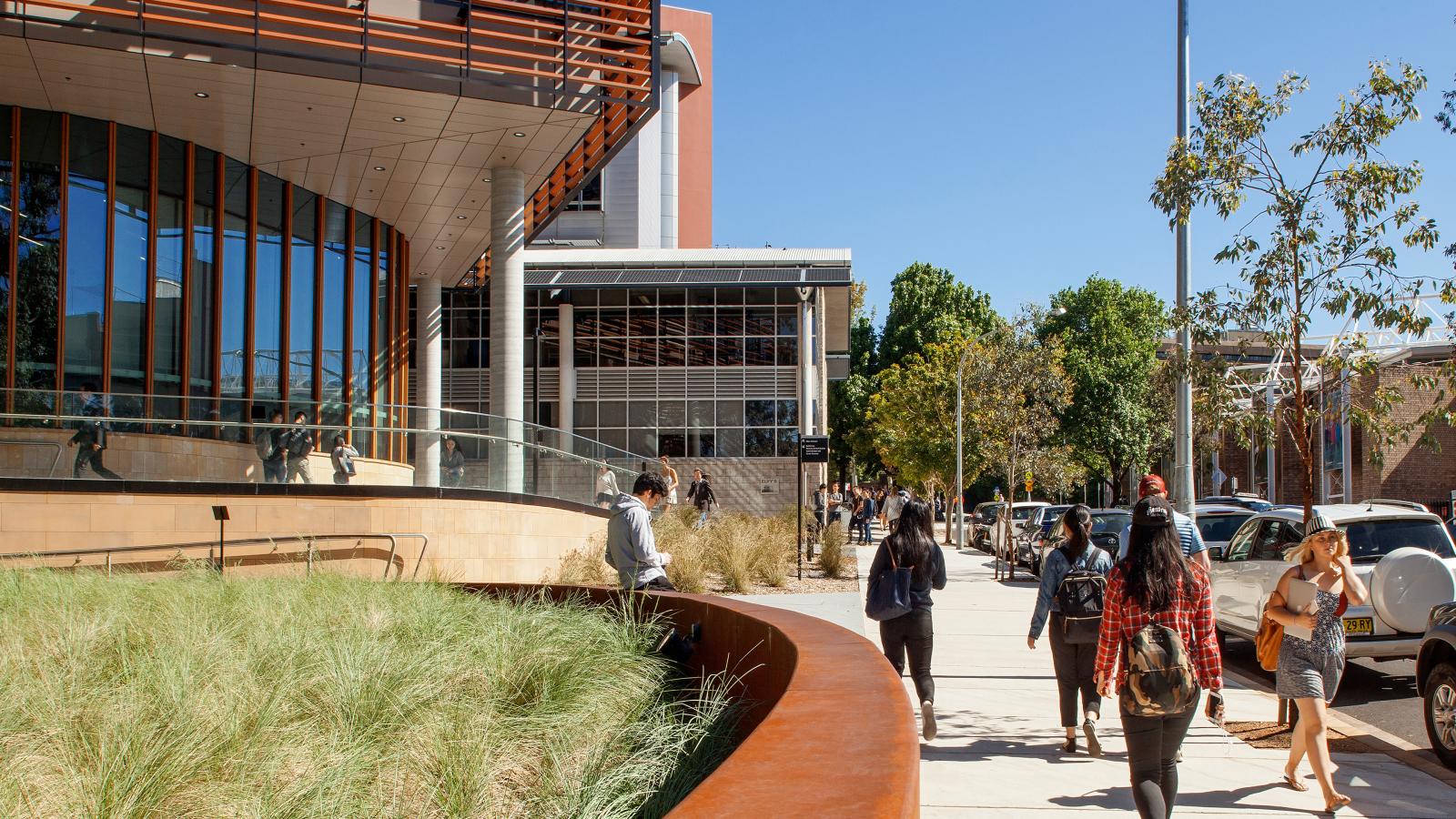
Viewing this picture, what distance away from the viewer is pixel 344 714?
5105 mm

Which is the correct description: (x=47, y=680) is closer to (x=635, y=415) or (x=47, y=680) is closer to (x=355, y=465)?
(x=355, y=465)

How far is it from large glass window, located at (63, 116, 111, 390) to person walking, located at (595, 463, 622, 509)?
8341mm

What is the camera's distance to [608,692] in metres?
5.77

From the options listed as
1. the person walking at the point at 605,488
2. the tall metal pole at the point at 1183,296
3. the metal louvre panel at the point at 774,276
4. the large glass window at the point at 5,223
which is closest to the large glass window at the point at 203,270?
the large glass window at the point at 5,223

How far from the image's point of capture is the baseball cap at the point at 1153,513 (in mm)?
5852

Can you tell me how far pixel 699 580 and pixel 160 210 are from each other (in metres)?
11.6

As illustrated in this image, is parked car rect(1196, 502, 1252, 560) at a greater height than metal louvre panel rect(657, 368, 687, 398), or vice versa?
metal louvre panel rect(657, 368, 687, 398)

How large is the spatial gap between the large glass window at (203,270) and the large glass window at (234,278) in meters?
0.26

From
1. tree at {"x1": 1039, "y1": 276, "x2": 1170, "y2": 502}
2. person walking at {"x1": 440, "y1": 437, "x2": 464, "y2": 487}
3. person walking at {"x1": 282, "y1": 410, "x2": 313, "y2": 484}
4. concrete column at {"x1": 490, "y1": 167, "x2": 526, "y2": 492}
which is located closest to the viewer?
person walking at {"x1": 282, "y1": 410, "x2": 313, "y2": 484}

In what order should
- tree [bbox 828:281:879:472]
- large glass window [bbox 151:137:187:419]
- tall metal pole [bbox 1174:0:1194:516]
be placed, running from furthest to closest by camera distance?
1. tree [bbox 828:281:879:472]
2. large glass window [bbox 151:137:187:419]
3. tall metal pole [bbox 1174:0:1194:516]

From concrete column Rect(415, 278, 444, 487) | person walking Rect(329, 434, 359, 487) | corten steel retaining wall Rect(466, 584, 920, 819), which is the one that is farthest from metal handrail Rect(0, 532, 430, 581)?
corten steel retaining wall Rect(466, 584, 920, 819)

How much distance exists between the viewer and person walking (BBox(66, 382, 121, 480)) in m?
15.9

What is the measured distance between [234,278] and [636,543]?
16.2 m

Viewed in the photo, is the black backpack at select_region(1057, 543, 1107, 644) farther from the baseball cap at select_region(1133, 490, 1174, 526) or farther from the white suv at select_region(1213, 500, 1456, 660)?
the white suv at select_region(1213, 500, 1456, 660)
